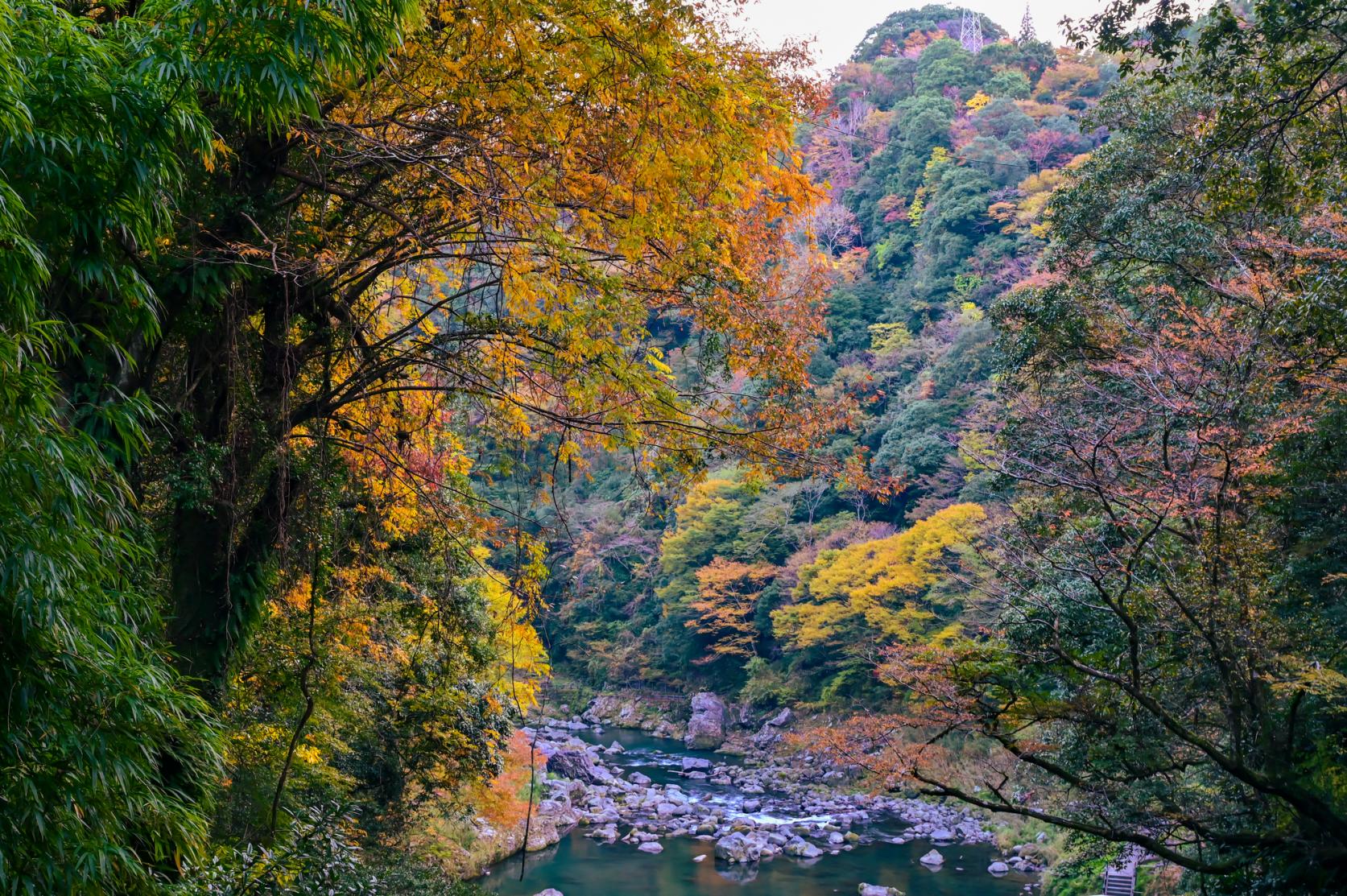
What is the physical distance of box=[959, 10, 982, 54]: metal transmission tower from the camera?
50062 mm

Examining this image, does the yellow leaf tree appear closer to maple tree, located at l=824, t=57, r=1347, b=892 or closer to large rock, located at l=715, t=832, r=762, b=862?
large rock, located at l=715, t=832, r=762, b=862

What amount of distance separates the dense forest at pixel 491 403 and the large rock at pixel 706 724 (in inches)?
643

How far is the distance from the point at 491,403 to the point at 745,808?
652 inches

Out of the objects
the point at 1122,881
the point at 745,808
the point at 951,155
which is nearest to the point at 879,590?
the point at 745,808

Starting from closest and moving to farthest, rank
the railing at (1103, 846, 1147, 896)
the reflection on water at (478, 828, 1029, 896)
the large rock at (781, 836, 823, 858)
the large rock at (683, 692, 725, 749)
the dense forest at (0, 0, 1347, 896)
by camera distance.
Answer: the dense forest at (0, 0, 1347, 896), the railing at (1103, 846, 1147, 896), the reflection on water at (478, 828, 1029, 896), the large rock at (781, 836, 823, 858), the large rock at (683, 692, 725, 749)

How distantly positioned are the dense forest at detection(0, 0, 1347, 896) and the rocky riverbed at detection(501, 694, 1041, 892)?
249 inches

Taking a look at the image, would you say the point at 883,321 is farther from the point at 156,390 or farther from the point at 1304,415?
the point at 156,390

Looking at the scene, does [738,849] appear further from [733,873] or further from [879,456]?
[879,456]

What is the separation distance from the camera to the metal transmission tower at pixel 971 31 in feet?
164

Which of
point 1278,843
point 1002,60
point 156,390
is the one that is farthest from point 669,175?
point 1002,60

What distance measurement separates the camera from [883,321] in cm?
3538

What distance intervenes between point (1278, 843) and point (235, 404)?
612cm

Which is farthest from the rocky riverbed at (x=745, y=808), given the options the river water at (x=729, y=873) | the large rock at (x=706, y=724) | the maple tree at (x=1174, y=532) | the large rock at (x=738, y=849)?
the maple tree at (x=1174, y=532)

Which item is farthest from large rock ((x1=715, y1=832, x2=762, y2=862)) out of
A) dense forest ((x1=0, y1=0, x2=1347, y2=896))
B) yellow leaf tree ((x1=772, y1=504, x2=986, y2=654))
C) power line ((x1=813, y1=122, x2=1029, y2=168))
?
power line ((x1=813, y1=122, x2=1029, y2=168))
